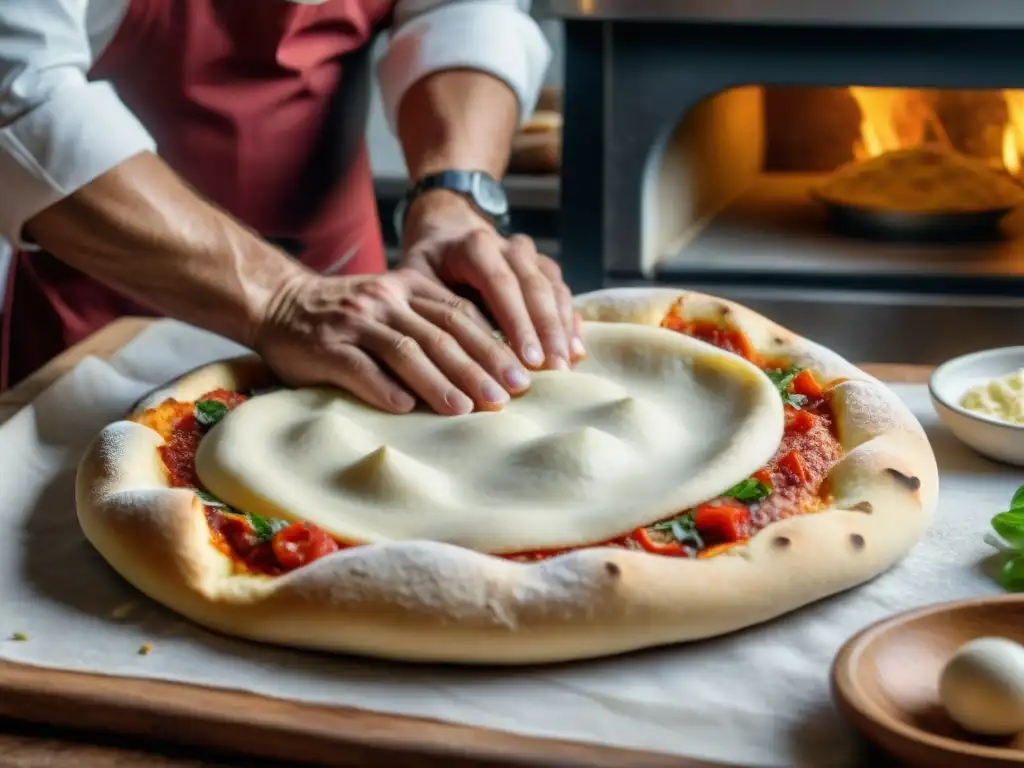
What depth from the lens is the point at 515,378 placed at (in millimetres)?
1377

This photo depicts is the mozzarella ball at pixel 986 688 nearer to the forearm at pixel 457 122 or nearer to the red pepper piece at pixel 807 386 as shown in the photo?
the red pepper piece at pixel 807 386

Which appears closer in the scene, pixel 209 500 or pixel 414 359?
pixel 209 500

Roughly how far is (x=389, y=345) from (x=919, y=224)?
1.20 meters

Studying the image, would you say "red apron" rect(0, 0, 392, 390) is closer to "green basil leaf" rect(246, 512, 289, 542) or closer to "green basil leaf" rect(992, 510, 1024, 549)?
"green basil leaf" rect(246, 512, 289, 542)

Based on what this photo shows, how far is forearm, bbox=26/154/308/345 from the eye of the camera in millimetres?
1502

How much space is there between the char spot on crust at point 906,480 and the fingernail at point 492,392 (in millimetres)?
395

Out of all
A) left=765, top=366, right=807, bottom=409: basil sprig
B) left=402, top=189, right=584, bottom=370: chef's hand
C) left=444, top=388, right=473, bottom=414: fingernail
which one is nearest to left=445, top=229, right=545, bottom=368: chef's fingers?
left=402, top=189, right=584, bottom=370: chef's hand

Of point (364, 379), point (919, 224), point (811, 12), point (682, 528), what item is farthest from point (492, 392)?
point (919, 224)

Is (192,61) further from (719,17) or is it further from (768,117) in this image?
(768,117)

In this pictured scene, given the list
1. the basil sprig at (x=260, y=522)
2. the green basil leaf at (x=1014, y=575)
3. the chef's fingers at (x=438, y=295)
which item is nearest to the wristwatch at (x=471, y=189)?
the chef's fingers at (x=438, y=295)

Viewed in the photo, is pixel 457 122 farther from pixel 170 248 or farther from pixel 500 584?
pixel 500 584

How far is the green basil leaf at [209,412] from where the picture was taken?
1393 millimetres

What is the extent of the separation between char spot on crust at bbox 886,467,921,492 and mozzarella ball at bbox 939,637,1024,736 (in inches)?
12.2

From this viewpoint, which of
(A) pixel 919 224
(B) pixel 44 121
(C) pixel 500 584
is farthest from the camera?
(A) pixel 919 224
